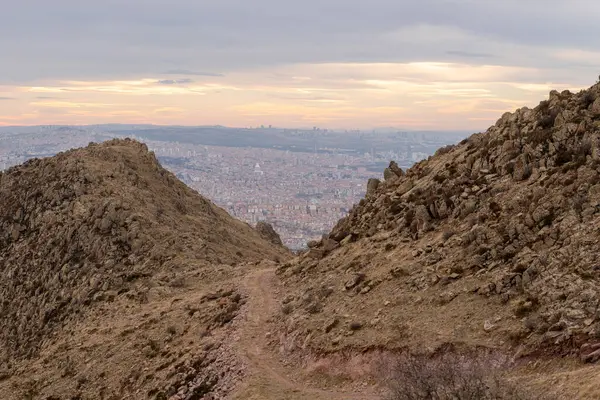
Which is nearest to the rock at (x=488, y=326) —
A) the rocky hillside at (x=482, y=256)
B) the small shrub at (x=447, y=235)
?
the rocky hillside at (x=482, y=256)

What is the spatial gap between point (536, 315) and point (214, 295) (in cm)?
2315

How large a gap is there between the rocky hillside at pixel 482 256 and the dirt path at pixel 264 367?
1.62 meters

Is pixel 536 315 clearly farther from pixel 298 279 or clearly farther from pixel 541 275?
pixel 298 279

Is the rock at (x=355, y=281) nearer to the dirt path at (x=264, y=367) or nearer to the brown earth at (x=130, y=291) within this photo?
the brown earth at (x=130, y=291)

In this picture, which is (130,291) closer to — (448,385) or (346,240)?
(346,240)

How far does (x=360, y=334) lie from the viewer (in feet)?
91.8

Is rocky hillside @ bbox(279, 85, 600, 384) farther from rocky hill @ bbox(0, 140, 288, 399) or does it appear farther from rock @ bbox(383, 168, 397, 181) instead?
rocky hill @ bbox(0, 140, 288, 399)

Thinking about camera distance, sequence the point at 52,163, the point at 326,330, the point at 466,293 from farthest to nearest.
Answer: the point at 52,163, the point at 326,330, the point at 466,293

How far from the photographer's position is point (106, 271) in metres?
49.3

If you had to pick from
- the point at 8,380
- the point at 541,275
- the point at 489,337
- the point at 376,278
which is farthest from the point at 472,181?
the point at 8,380

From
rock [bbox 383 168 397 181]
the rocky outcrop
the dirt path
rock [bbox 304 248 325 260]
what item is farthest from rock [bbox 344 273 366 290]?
the rocky outcrop

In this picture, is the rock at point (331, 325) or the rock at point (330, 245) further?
the rock at point (330, 245)

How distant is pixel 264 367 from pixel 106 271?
2488 centimetres

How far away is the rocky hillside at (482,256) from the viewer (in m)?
23.7
